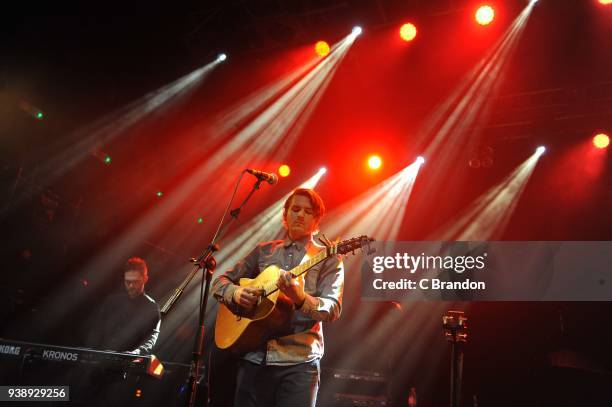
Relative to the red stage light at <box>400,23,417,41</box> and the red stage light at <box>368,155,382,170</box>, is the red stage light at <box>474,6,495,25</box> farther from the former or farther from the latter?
the red stage light at <box>368,155,382,170</box>

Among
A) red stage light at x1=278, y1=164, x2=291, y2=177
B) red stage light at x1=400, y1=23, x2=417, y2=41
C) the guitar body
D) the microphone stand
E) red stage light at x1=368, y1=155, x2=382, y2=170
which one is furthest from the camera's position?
red stage light at x1=278, y1=164, x2=291, y2=177

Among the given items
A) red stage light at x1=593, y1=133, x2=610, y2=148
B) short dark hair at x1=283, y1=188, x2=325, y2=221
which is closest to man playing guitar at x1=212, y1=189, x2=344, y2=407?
short dark hair at x1=283, y1=188, x2=325, y2=221

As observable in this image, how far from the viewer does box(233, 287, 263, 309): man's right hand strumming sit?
2.80 meters

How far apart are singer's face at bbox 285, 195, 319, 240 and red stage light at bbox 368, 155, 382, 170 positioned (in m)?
6.19

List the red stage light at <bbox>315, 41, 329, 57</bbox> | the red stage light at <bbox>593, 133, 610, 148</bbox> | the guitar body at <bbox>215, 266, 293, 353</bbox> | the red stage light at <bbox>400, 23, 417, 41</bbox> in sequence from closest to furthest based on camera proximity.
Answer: the guitar body at <bbox>215, 266, 293, 353</bbox> < the red stage light at <bbox>400, 23, 417, 41</bbox> < the red stage light at <bbox>315, 41, 329, 57</bbox> < the red stage light at <bbox>593, 133, 610, 148</bbox>

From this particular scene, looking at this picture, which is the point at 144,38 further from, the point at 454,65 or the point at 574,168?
the point at 574,168

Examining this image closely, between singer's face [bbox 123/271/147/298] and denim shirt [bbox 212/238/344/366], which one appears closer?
denim shirt [bbox 212/238/344/366]

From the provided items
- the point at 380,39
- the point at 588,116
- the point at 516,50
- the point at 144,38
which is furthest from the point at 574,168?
the point at 144,38

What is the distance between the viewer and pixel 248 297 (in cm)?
280

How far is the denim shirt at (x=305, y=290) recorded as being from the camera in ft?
8.65

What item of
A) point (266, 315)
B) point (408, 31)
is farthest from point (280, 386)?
point (408, 31)

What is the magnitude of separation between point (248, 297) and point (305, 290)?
13.9 inches

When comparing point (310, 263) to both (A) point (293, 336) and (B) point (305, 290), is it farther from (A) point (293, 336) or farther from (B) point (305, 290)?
(A) point (293, 336)

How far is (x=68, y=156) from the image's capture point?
6.86m
